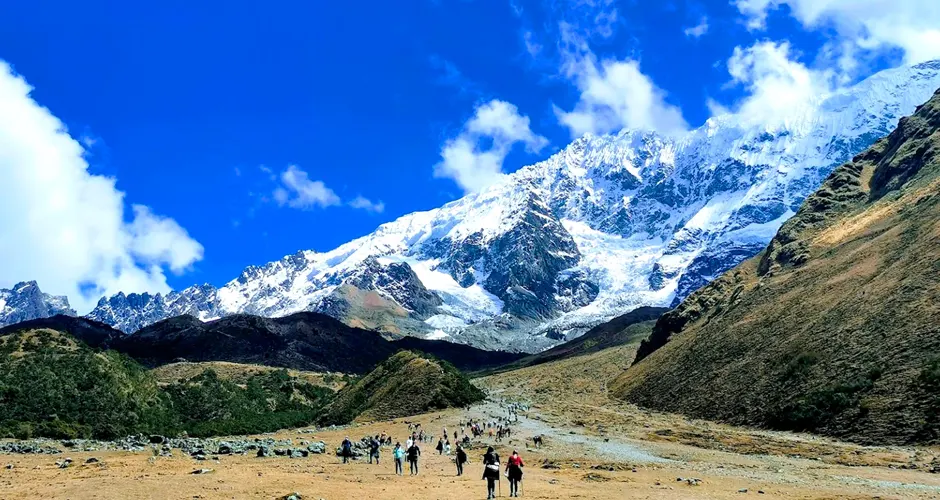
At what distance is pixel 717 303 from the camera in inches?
4970

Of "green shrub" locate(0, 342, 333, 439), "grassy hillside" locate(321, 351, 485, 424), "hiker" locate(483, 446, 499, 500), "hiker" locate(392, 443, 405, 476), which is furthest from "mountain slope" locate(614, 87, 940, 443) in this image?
"green shrub" locate(0, 342, 333, 439)

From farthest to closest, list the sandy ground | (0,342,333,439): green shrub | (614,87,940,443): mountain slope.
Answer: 1. (0,342,333,439): green shrub
2. (614,87,940,443): mountain slope
3. the sandy ground

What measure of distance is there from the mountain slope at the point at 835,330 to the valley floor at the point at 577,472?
4.47m

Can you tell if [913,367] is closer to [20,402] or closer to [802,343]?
[802,343]

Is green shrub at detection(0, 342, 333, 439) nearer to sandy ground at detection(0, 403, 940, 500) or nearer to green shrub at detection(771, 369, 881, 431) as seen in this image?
sandy ground at detection(0, 403, 940, 500)

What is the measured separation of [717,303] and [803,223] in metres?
26.2

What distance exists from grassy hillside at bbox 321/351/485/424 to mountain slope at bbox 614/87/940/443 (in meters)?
26.3

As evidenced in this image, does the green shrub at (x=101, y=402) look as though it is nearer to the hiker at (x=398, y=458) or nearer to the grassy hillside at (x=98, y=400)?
the grassy hillside at (x=98, y=400)

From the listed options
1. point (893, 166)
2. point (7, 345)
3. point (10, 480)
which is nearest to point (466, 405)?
point (7, 345)

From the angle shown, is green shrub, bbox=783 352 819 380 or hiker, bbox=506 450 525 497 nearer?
hiker, bbox=506 450 525 497

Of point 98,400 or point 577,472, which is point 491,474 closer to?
point 577,472

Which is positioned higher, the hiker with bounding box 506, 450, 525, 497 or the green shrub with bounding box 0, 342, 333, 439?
the green shrub with bounding box 0, 342, 333, 439

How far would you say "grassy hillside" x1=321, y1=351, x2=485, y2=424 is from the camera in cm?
9062

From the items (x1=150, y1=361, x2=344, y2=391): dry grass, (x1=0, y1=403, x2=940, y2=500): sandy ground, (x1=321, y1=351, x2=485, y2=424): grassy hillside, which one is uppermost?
(x1=150, y1=361, x2=344, y2=391): dry grass
